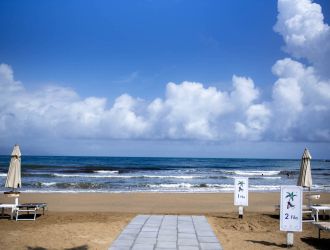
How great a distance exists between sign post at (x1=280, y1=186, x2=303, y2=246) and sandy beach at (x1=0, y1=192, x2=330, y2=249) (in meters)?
0.49

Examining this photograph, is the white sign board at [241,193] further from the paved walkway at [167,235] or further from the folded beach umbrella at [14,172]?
the folded beach umbrella at [14,172]

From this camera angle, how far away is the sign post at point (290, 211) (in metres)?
7.89

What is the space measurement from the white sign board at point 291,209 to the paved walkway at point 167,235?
5.14 feet

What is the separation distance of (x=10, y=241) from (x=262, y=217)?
7.79 meters

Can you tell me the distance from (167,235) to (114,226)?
6.63 feet

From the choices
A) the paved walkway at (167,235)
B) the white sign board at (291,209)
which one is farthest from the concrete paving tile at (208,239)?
the white sign board at (291,209)

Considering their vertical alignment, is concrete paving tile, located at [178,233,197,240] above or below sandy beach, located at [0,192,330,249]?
above

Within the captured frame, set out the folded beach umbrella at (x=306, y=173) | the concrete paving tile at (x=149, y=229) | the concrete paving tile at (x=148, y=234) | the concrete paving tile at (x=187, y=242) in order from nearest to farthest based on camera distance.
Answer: the concrete paving tile at (x=187, y=242)
the concrete paving tile at (x=148, y=234)
the concrete paving tile at (x=149, y=229)
the folded beach umbrella at (x=306, y=173)

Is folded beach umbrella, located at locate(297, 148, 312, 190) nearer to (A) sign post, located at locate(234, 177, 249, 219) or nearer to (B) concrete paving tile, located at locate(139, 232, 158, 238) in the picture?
(A) sign post, located at locate(234, 177, 249, 219)

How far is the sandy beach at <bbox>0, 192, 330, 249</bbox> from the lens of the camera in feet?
26.9

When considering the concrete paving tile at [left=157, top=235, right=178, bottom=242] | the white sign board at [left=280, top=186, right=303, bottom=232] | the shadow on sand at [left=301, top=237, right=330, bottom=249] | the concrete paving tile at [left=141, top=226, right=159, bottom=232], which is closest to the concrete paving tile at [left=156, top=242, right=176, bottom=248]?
the concrete paving tile at [left=157, top=235, right=178, bottom=242]

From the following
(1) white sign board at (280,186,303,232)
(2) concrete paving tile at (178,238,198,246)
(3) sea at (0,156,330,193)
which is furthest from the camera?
(3) sea at (0,156,330,193)

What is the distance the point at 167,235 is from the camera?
27.7ft

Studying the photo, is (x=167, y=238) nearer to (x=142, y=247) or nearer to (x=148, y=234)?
(x=148, y=234)
